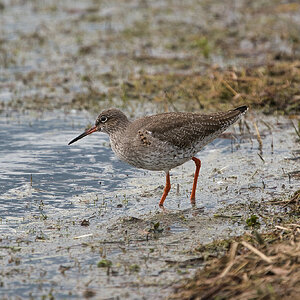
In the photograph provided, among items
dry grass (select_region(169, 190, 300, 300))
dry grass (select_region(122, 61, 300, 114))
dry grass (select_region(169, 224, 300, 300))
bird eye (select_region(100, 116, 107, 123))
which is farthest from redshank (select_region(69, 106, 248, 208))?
dry grass (select_region(122, 61, 300, 114))

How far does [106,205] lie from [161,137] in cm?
122

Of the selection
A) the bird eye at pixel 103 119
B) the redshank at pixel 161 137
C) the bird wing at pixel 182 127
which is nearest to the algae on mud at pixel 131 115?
the redshank at pixel 161 137

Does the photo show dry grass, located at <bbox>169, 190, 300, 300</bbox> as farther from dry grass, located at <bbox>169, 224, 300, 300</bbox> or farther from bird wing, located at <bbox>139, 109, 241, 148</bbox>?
bird wing, located at <bbox>139, 109, 241, 148</bbox>

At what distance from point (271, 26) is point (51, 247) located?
522 inches

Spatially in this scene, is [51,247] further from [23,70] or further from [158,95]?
[23,70]

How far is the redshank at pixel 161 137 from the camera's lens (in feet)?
28.9

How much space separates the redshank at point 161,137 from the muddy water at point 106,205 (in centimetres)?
57

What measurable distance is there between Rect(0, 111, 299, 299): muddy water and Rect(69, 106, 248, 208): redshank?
572mm

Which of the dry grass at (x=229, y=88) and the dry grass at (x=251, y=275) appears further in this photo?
the dry grass at (x=229, y=88)

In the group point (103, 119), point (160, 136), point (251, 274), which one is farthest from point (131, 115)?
point (251, 274)

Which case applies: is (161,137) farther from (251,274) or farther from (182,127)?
(251,274)

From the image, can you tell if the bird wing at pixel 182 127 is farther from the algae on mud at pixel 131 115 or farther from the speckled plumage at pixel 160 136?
the algae on mud at pixel 131 115

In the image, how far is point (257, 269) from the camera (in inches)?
237

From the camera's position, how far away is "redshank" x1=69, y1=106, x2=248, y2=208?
882 cm
